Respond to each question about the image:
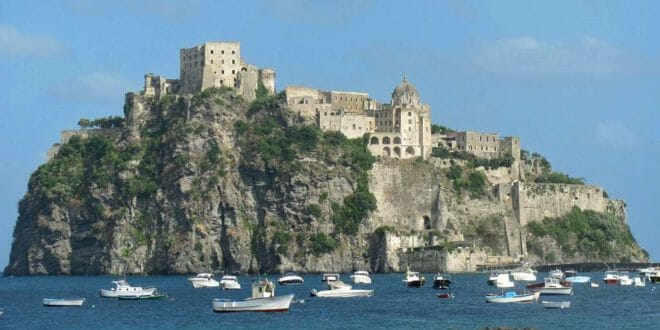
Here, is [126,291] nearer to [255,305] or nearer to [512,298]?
[255,305]

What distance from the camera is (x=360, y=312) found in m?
94.4

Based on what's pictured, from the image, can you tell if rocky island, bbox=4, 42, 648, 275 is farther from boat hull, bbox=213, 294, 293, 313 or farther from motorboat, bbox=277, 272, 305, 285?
boat hull, bbox=213, 294, 293, 313

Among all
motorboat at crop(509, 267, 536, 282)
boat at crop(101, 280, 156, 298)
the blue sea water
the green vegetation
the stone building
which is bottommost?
the blue sea water

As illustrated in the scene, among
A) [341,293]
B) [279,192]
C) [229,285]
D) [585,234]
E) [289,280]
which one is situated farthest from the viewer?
[585,234]

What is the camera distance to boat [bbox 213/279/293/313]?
91125 mm

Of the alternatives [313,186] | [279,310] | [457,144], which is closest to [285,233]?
[313,186]

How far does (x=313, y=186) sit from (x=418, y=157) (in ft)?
48.3

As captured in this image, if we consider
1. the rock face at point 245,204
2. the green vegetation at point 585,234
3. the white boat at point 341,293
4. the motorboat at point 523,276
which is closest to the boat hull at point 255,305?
the white boat at point 341,293

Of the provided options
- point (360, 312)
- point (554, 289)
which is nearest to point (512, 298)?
point (554, 289)

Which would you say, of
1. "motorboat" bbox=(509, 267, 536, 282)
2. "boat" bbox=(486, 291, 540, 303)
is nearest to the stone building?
"motorboat" bbox=(509, 267, 536, 282)

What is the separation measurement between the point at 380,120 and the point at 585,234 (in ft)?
91.3

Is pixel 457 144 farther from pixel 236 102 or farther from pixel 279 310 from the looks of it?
pixel 279 310

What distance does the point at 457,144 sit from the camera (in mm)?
168500

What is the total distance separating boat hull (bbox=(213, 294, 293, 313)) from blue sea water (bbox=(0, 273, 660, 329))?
27.5 inches
